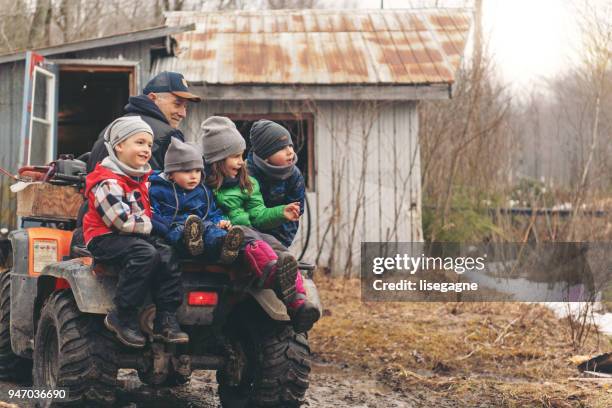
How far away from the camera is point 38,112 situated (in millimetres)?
11172

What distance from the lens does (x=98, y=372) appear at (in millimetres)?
4832

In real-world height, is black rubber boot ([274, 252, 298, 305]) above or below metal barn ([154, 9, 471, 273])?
below

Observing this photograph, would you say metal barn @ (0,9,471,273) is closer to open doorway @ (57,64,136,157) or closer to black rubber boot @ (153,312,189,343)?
open doorway @ (57,64,136,157)

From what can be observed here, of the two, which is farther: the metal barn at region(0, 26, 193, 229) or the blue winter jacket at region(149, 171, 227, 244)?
the metal barn at region(0, 26, 193, 229)

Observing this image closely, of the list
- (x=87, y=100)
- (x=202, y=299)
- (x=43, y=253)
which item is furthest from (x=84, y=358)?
(x=87, y=100)

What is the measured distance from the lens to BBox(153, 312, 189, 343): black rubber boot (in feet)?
15.5

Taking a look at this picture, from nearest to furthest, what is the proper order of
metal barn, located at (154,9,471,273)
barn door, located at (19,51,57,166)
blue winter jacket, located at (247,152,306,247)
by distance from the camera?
1. blue winter jacket, located at (247,152,306,247)
2. barn door, located at (19,51,57,166)
3. metal barn, located at (154,9,471,273)

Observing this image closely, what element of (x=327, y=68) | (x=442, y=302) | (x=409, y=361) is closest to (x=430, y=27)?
(x=327, y=68)

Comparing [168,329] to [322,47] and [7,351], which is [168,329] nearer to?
[7,351]

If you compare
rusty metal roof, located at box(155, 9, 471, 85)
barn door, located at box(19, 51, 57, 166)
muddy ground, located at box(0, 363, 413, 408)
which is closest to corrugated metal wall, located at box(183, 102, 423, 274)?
rusty metal roof, located at box(155, 9, 471, 85)

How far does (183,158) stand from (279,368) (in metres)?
1.32

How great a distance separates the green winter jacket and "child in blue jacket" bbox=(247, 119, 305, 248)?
20cm

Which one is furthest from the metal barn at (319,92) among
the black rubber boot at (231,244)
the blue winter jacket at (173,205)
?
the black rubber boot at (231,244)

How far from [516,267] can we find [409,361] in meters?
3.96
